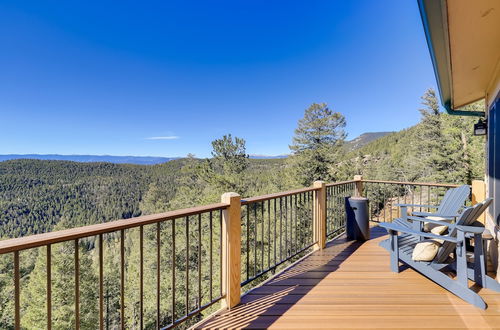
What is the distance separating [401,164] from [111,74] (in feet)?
104

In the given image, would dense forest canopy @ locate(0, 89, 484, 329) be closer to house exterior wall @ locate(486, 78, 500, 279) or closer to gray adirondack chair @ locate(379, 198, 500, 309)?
gray adirondack chair @ locate(379, 198, 500, 309)

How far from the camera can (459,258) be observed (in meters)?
2.17

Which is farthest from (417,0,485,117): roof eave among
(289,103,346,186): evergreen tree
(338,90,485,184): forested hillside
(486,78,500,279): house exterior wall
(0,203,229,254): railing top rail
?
(338,90,485,184): forested hillside

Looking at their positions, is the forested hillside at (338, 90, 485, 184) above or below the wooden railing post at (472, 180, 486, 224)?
above

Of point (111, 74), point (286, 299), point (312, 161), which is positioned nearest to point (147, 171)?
point (111, 74)

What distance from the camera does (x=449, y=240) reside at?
2150 millimetres

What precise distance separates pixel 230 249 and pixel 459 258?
6.86 feet

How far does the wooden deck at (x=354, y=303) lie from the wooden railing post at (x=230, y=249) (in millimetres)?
136

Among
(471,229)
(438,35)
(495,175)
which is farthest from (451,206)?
(438,35)

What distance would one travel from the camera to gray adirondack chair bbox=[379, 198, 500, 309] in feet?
7.01

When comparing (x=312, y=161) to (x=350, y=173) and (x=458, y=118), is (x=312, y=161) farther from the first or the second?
(x=458, y=118)

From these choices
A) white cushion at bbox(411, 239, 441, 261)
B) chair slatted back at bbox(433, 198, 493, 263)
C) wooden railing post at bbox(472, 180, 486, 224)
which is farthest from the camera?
wooden railing post at bbox(472, 180, 486, 224)

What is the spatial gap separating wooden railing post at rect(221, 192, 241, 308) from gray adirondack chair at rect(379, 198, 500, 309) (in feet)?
5.59

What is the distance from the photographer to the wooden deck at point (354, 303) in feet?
6.21
